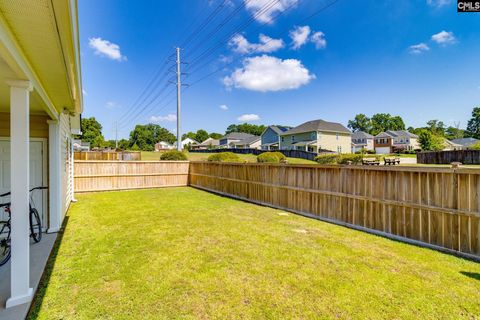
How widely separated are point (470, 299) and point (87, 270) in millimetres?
4909

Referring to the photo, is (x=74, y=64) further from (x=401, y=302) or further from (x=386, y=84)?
(x=386, y=84)

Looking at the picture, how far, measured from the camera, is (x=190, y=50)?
71.8 feet

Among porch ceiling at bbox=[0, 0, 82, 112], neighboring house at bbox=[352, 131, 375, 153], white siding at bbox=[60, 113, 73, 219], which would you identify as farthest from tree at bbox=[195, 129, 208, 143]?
porch ceiling at bbox=[0, 0, 82, 112]

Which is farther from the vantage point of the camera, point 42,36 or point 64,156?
point 64,156

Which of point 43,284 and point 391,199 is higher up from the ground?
point 391,199

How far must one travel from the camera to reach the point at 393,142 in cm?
5009

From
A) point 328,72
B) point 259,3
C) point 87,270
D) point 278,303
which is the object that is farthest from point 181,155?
point 278,303

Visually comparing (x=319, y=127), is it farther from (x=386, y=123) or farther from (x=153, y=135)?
(x=153, y=135)

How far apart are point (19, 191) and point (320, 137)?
34.7 m

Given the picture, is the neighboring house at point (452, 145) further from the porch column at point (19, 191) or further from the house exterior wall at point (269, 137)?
the porch column at point (19, 191)

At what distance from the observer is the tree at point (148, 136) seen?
7962 centimetres

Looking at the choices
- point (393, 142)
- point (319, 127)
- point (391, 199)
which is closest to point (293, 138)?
point (319, 127)

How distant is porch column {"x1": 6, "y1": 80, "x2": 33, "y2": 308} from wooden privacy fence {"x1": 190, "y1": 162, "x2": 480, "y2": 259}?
229 inches

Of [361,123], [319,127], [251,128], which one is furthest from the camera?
[251,128]
